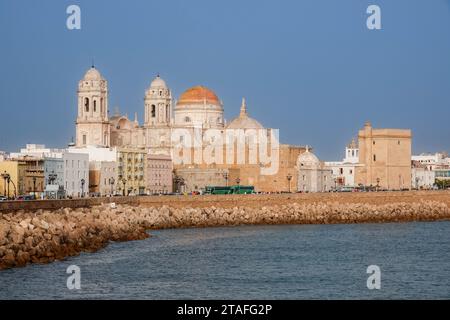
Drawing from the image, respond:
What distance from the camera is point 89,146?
93750mm

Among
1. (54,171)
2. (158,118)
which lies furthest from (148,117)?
(54,171)

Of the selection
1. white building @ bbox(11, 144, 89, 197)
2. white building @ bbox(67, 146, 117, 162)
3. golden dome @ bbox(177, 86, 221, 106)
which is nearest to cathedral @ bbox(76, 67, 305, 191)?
golden dome @ bbox(177, 86, 221, 106)

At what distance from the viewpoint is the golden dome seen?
110312 mm

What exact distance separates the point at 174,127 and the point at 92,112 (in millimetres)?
10482

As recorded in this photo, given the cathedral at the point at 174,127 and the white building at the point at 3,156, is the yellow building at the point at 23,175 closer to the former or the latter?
the white building at the point at 3,156

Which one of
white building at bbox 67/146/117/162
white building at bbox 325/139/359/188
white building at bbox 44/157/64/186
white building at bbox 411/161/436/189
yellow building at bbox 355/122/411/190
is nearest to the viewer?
white building at bbox 44/157/64/186

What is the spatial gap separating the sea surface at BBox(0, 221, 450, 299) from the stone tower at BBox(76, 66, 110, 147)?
137 ft

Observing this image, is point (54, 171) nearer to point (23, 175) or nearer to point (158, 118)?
point (23, 175)

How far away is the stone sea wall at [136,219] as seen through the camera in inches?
1570

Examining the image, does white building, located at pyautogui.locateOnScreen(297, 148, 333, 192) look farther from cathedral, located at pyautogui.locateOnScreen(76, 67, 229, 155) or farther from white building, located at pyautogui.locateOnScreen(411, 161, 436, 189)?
white building, located at pyautogui.locateOnScreen(411, 161, 436, 189)

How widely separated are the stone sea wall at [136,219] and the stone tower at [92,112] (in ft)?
92.6
